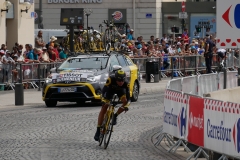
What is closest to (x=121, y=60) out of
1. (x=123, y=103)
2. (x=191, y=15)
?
(x=123, y=103)

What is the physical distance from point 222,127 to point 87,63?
1336 cm

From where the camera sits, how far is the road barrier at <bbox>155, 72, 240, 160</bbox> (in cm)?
1289

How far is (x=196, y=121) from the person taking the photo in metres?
14.6

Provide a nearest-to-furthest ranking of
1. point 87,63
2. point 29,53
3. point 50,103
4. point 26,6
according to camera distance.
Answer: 1. point 50,103
2. point 87,63
3. point 29,53
4. point 26,6

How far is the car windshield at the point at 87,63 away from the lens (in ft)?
85.7

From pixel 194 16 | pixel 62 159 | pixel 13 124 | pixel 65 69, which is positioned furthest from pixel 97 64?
pixel 194 16

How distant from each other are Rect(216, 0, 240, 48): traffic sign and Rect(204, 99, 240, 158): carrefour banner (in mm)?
5687

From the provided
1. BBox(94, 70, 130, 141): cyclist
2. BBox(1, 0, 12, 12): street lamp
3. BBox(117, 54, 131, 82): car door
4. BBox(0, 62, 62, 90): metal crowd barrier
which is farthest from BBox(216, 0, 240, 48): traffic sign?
BBox(1, 0, 12, 12): street lamp

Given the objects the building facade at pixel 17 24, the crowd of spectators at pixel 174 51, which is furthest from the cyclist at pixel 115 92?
the building facade at pixel 17 24

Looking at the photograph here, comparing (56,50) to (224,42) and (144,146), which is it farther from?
(144,146)

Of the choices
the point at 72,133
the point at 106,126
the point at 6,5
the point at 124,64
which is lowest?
the point at 72,133

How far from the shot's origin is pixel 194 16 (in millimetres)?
62688

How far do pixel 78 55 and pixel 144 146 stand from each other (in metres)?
11.0

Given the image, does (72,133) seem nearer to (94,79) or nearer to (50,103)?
(94,79)
